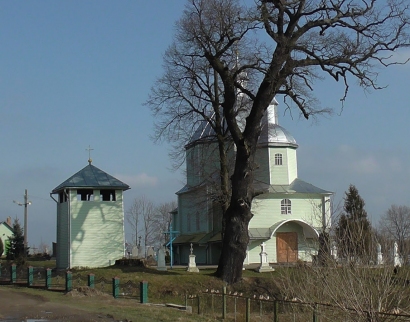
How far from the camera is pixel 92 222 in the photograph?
121 ft

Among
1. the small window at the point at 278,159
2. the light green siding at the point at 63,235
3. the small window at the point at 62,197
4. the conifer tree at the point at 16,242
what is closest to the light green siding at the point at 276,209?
the small window at the point at 278,159

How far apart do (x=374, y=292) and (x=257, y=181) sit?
2868cm

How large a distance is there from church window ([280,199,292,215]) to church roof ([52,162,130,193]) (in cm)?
1087

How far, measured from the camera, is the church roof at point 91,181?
3731cm

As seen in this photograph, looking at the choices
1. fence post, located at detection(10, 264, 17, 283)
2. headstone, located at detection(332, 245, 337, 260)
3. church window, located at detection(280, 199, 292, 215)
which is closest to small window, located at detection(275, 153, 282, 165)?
church window, located at detection(280, 199, 292, 215)

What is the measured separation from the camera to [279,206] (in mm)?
42500

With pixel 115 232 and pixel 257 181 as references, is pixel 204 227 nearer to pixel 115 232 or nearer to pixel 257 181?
pixel 257 181

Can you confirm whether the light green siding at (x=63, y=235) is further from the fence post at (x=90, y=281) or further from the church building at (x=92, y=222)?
the fence post at (x=90, y=281)

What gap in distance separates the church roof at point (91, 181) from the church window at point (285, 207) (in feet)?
35.7

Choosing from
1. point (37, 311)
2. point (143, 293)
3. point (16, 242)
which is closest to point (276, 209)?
point (143, 293)

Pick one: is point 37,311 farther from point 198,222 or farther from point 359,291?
point 198,222

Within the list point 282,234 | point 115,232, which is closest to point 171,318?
point 115,232

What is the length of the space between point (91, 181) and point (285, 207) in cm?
1317

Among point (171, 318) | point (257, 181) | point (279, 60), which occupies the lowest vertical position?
point (171, 318)
